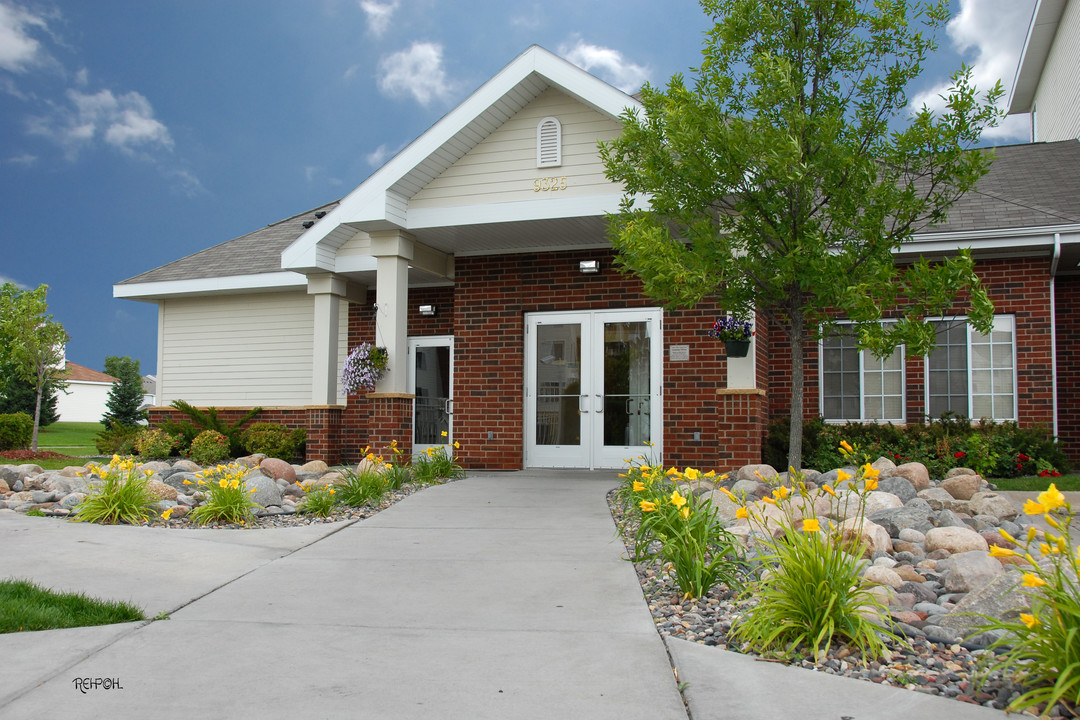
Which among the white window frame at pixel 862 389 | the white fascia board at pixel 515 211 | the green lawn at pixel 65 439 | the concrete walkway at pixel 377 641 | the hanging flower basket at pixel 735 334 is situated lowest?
the green lawn at pixel 65 439

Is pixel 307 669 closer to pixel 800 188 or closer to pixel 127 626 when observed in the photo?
pixel 127 626

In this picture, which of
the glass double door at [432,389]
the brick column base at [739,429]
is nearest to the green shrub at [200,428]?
the glass double door at [432,389]

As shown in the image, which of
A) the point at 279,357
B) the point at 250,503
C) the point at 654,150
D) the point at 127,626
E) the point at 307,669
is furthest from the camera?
the point at 279,357

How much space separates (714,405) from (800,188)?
4.08 m

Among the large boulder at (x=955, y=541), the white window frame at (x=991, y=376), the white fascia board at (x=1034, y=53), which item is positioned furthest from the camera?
the white fascia board at (x=1034, y=53)

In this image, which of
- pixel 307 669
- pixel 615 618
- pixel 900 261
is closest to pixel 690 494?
pixel 615 618

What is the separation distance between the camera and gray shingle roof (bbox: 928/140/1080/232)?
36.6ft

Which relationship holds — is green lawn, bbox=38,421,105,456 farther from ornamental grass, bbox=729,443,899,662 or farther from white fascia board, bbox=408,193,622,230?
ornamental grass, bbox=729,443,899,662

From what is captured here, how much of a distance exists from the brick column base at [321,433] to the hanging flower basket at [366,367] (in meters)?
2.13

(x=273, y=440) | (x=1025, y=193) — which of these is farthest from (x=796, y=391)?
(x=273, y=440)

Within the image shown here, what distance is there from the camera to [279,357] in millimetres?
15195

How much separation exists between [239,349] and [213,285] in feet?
4.28

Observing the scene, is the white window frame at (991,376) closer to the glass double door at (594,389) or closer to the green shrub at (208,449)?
the glass double door at (594,389)

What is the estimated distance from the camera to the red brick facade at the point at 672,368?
11.2 meters
